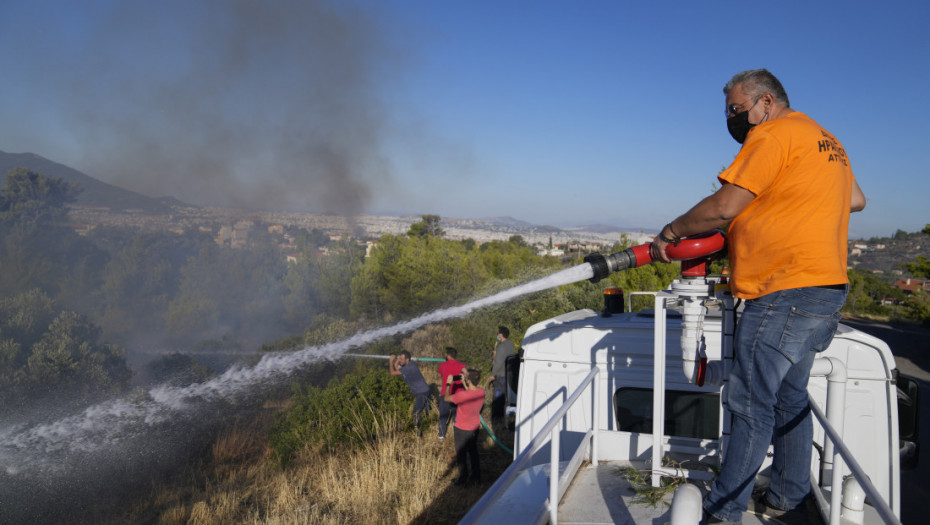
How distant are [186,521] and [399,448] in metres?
2.77

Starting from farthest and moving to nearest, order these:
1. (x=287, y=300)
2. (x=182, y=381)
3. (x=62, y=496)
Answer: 1. (x=287, y=300)
2. (x=182, y=381)
3. (x=62, y=496)

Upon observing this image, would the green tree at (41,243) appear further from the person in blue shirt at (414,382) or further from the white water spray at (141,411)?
the person in blue shirt at (414,382)

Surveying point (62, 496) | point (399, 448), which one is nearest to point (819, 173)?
point (399, 448)

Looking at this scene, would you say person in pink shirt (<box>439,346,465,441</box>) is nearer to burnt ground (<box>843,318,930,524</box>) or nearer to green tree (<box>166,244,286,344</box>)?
burnt ground (<box>843,318,930,524</box>)

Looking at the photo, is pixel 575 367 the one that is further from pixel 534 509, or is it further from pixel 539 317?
pixel 539 317

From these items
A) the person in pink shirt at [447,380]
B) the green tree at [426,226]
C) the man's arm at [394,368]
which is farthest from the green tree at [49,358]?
the green tree at [426,226]

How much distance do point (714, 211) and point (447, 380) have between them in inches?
219

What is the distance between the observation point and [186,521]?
607cm

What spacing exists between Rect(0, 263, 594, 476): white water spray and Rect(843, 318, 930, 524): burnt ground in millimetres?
5488

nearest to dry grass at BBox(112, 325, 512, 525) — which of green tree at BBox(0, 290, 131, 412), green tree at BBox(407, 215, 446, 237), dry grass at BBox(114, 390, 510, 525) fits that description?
dry grass at BBox(114, 390, 510, 525)

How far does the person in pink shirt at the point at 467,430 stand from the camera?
6.67m

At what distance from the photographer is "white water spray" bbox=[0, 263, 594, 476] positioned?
6.67 metres

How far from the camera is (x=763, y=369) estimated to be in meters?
2.08

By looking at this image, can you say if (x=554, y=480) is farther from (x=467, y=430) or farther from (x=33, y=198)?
(x=33, y=198)
